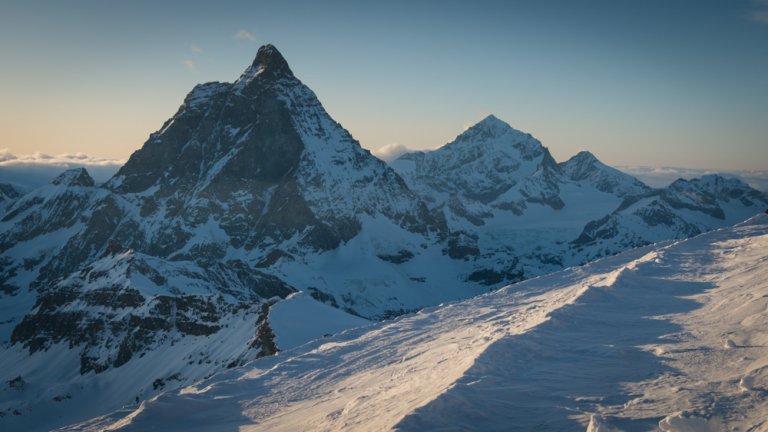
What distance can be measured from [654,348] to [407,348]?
14.7m

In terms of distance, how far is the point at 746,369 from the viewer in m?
22.1

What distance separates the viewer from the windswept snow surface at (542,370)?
20.5 m

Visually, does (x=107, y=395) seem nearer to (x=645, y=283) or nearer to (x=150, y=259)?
(x=150, y=259)

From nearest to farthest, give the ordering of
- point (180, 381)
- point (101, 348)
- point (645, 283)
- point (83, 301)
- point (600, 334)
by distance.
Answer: point (600, 334)
point (645, 283)
point (180, 381)
point (101, 348)
point (83, 301)

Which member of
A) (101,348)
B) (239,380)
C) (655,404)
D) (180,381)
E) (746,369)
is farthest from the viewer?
(101,348)

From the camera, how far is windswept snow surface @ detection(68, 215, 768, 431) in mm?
20516

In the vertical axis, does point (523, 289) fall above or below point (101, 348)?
above

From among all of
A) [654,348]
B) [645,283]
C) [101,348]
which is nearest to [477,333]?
[654,348]

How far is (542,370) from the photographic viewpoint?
2517 cm

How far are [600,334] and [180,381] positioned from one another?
9440cm

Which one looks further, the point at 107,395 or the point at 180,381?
the point at 107,395

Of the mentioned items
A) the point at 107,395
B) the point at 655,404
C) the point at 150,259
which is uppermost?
the point at 150,259

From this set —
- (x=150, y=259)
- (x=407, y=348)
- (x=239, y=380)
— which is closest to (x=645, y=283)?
(x=407, y=348)

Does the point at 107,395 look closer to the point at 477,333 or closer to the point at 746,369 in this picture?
the point at 477,333
